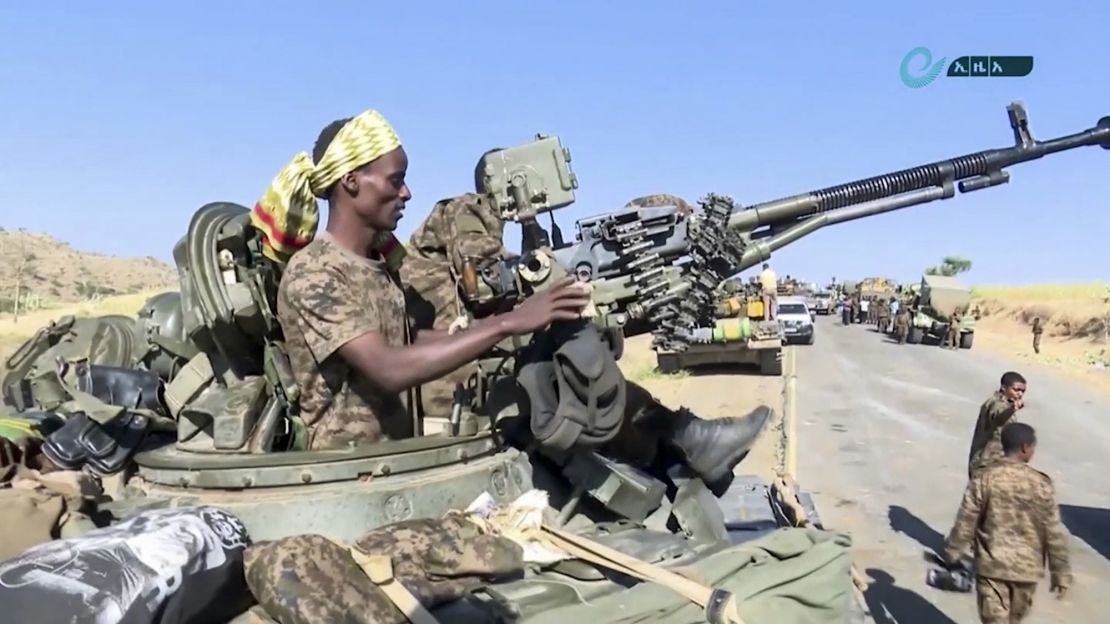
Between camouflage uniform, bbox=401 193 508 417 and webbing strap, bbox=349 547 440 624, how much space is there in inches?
57.5

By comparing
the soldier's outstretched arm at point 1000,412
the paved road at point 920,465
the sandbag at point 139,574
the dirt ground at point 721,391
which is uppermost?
the sandbag at point 139,574

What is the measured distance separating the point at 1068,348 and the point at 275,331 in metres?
36.0

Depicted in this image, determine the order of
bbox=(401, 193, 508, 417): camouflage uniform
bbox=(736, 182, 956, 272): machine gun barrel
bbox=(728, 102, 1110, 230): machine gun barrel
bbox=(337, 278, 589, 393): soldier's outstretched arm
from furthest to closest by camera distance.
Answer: bbox=(728, 102, 1110, 230): machine gun barrel < bbox=(736, 182, 956, 272): machine gun barrel < bbox=(401, 193, 508, 417): camouflage uniform < bbox=(337, 278, 589, 393): soldier's outstretched arm

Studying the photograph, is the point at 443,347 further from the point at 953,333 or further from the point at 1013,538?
the point at 953,333

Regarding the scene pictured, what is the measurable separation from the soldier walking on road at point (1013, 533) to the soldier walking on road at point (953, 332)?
28.0 m

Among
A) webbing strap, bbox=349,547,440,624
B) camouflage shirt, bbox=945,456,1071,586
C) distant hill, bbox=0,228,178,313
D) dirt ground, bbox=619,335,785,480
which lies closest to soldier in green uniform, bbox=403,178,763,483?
webbing strap, bbox=349,547,440,624

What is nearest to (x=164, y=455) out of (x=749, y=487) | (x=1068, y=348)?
(x=749, y=487)

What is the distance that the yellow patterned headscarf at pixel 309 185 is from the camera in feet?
9.97

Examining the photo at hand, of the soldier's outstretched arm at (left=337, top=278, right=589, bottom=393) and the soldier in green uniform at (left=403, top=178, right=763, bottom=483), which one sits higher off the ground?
the soldier's outstretched arm at (left=337, top=278, right=589, bottom=393)

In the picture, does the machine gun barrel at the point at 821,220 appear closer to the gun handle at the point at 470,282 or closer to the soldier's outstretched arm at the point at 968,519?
the gun handle at the point at 470,282

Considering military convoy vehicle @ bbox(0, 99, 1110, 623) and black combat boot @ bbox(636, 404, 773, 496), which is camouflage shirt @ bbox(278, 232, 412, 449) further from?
black combat boot @ bbox(636, 404, 773, 496)

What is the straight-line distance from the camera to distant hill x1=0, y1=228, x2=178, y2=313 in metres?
50.1

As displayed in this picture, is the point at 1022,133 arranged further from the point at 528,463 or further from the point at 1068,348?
the point at 1068,348

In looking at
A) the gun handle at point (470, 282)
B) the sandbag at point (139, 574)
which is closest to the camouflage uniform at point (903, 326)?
the gun handle at point (470, 282)
